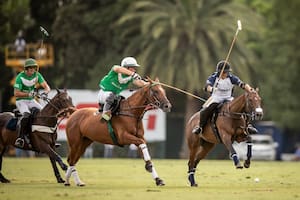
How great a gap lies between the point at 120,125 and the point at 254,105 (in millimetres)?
3305

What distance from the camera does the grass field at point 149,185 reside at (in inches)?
819

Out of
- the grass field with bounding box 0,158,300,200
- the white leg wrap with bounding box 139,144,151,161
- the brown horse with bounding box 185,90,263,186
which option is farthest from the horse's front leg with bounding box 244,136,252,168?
the white leg wrap with bounding box 139,144,151,161

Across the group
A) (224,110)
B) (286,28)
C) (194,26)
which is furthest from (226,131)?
(286,28)

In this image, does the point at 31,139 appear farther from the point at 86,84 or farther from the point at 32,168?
Result: the point at 86,84

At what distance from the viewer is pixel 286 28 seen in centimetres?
7581

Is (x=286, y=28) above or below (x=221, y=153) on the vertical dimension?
above

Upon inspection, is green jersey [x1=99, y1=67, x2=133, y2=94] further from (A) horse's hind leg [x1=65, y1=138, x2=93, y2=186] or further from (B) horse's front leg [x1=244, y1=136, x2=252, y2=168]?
(B) horse's front leg [x1=244, y1=136, x2=252, y2=168]

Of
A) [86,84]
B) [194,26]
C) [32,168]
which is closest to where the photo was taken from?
[32,168]

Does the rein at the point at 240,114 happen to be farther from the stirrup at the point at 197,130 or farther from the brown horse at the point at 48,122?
the brown horse at the point at 48,122

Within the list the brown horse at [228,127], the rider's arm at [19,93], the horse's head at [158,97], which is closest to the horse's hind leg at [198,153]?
the brown horse at [228,127]

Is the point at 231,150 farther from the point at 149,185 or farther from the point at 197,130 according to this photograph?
the point at 149,185

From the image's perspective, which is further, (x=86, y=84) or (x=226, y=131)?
(x=86, y=84)

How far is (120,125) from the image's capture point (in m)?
24.3

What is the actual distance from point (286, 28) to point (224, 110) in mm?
51494
